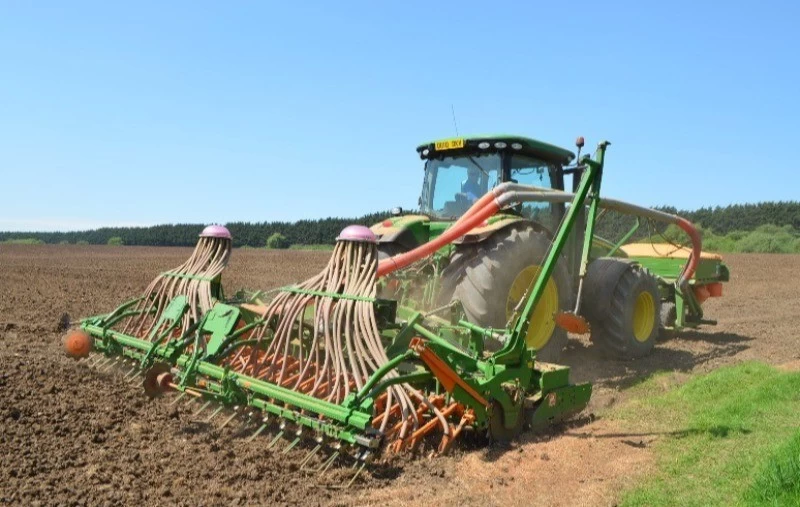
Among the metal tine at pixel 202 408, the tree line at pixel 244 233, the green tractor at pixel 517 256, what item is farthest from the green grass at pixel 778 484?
the tree line at pixel 244 233

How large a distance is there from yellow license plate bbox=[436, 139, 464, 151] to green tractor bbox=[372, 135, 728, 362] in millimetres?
10

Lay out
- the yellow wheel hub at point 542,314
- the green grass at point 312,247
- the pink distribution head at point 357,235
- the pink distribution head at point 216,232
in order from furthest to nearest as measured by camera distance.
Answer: the green grass at point 312,247
the pink distribution head at point 216,232
the yellow wheel hub at point 542,314
the pink distribution head at point 357,235

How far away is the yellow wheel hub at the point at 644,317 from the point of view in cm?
752

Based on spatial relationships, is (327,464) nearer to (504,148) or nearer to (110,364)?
(110,364)

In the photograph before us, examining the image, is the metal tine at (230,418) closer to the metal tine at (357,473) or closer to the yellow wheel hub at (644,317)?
the metal tine at (357,473)

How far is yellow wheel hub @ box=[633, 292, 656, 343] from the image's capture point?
7523 mm

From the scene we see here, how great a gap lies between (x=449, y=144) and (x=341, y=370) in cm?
310

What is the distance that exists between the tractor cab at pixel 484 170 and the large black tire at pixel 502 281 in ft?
2.70

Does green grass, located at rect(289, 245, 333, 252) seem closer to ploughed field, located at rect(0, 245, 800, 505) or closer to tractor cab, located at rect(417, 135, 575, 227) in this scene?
tractor cab, located at rect(417, 135, 575, 227)

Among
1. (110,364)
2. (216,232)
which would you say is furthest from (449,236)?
(110,364)

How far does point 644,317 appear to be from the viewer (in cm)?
761

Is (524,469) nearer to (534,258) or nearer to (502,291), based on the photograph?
(502,291)

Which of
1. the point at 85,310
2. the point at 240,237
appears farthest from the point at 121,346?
the point at 240,237

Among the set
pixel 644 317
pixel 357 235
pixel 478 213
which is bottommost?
pixel 644 317
